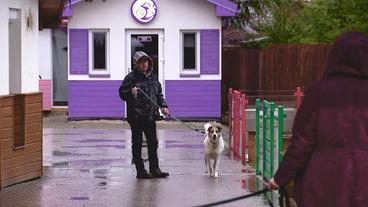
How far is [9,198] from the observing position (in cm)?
1092

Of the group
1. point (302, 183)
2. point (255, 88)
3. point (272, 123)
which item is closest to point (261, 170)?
point (272, 123)

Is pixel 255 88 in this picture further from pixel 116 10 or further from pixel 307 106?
pixel 307 106

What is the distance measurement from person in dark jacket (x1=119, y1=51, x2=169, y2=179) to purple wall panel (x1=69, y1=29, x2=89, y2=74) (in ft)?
33.6

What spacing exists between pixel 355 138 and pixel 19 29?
24.4ft

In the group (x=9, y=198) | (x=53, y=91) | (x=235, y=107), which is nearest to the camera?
(x=9, y=198)

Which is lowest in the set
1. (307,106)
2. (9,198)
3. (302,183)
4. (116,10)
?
(9,198)

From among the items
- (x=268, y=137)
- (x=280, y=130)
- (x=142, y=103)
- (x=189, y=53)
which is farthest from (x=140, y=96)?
(x=189, y=53)

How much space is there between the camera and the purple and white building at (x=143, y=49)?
23109 millimetres

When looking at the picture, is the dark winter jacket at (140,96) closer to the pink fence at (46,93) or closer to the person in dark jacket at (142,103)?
the person in dark jacket at (142,103)

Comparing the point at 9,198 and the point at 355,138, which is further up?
the point at 355,138

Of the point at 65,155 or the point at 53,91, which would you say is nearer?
the point at 65,155

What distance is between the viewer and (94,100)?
76.3 feet

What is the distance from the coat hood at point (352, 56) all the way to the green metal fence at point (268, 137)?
455 centimetres

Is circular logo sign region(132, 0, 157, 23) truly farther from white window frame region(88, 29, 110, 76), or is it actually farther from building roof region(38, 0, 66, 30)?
building roof region(38, 0, 66, 30)
